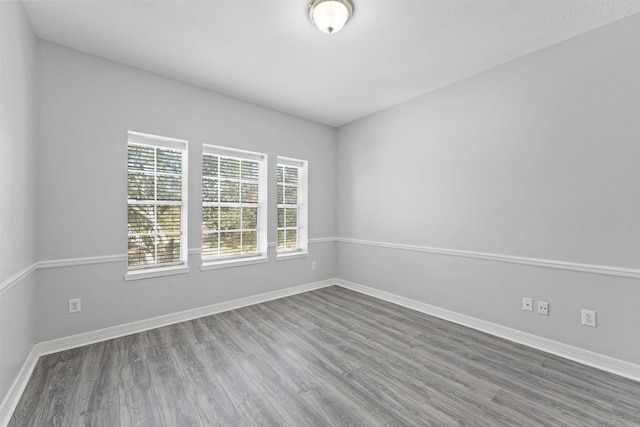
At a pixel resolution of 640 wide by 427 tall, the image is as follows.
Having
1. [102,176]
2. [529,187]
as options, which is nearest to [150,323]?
[102,176]

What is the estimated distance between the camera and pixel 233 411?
68.3 inches

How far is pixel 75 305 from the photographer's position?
8.34ft

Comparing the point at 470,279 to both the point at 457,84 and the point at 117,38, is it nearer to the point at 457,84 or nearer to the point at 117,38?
the point at 457,84

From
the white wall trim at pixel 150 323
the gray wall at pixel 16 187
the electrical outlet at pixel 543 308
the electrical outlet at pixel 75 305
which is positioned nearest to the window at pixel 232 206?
the white wall trim at pixel 150 323

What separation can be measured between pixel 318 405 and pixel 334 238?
10.4 feet

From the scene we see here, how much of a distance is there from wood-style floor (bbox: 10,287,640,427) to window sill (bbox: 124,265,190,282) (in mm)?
595

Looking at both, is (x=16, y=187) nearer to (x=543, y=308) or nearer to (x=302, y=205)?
(x=302, y=205)

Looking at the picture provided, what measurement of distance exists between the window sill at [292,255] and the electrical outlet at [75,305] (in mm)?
2266

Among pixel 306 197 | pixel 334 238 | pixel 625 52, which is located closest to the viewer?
pixel 625 52

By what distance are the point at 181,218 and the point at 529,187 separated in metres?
3.84

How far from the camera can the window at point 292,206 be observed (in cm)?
431

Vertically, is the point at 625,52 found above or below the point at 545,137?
above

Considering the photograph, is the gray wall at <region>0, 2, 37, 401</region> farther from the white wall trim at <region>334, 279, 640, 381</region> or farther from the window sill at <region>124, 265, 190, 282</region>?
the white wall trim at <region>334, 279, 640, 381</region>

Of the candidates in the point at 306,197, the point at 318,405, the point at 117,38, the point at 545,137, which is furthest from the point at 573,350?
the point at 117,38
